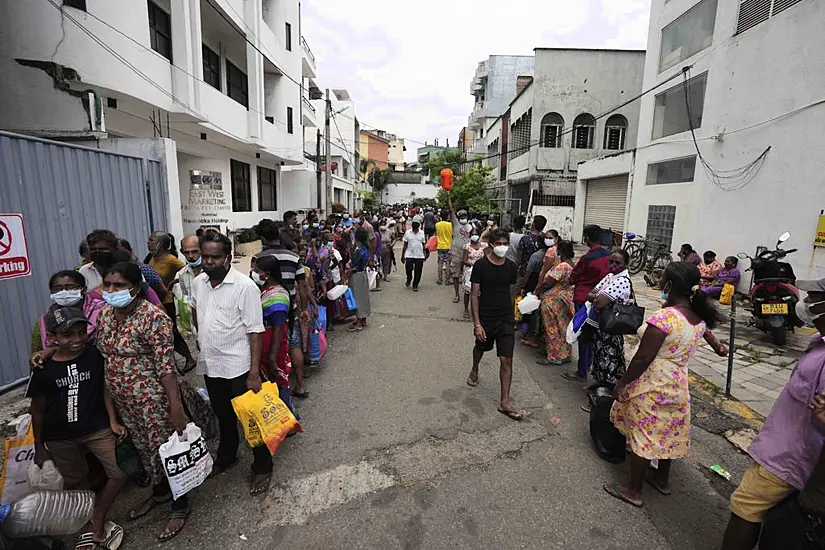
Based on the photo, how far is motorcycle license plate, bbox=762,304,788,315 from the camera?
6020mm

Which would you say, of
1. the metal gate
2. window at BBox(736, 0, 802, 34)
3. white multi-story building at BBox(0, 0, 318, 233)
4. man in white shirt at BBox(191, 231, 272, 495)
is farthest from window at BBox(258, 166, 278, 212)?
window at BBox(736, 0, 802, 34)

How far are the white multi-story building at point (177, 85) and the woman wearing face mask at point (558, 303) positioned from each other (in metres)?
6.15

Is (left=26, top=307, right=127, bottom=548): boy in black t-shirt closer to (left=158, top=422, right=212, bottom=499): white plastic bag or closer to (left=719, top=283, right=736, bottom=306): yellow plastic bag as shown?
(left=158, top=422, right=212, bottom=499): white plastic bag

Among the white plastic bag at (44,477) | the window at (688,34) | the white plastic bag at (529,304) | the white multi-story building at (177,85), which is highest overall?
the window at (688,34)

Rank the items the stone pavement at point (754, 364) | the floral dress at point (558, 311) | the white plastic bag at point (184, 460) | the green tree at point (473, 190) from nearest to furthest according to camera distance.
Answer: the white plastic bag at point (184, 460) < the stone pavement at point (754, 364) < the floral dress at point (558, 311) < the green tree at point (473, 190)

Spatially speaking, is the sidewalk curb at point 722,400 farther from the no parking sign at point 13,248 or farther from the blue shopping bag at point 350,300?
the no parking sign at point 13,248

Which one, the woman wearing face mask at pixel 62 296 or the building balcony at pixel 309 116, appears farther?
the building balcony at pixel 309 116

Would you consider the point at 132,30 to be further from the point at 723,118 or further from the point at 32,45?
the point at 723,118

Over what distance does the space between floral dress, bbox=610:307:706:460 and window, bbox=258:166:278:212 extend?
54.7 ft

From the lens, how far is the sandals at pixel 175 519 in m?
2.53

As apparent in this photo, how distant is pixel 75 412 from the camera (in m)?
2.41

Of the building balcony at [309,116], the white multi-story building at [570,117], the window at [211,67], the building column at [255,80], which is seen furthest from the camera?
the building balcony at [309,116]

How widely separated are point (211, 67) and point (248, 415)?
1397 centimetres

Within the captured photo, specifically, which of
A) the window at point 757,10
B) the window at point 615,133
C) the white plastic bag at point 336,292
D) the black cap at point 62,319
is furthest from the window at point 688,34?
the black cap at point 62,319
